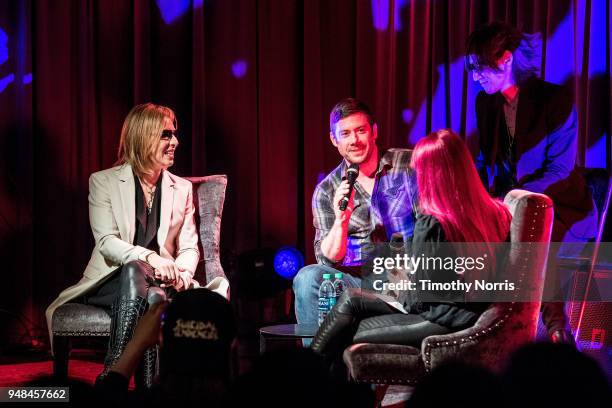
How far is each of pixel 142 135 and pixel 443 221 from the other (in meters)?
1.82

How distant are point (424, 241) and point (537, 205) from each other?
382 mm

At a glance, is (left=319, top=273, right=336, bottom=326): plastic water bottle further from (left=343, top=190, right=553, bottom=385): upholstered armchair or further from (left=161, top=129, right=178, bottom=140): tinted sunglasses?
(left=343, top=190, right=553, bottom=385): upholstered armchair

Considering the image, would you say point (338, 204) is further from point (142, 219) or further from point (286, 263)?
point (286, 263)

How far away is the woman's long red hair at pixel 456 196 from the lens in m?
2.67

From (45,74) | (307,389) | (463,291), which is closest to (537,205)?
(463,291)

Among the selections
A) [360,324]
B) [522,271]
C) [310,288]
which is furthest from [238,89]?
[522,271]

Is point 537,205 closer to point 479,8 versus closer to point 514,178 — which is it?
point 514,178

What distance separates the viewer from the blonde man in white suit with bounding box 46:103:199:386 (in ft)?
12.1

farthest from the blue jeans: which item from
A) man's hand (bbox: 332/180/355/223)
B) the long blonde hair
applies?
the long blonde hair

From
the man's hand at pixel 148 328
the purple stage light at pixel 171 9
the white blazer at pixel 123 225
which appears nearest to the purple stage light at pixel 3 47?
the purple stage light at pixel 171 9

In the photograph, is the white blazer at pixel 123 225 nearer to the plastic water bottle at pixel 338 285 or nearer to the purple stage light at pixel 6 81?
the plastic water bottle at pixel 338 285

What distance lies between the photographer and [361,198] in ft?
13.5

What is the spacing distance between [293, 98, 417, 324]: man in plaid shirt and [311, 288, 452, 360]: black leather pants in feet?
3.54

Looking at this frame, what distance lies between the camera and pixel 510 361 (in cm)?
149
